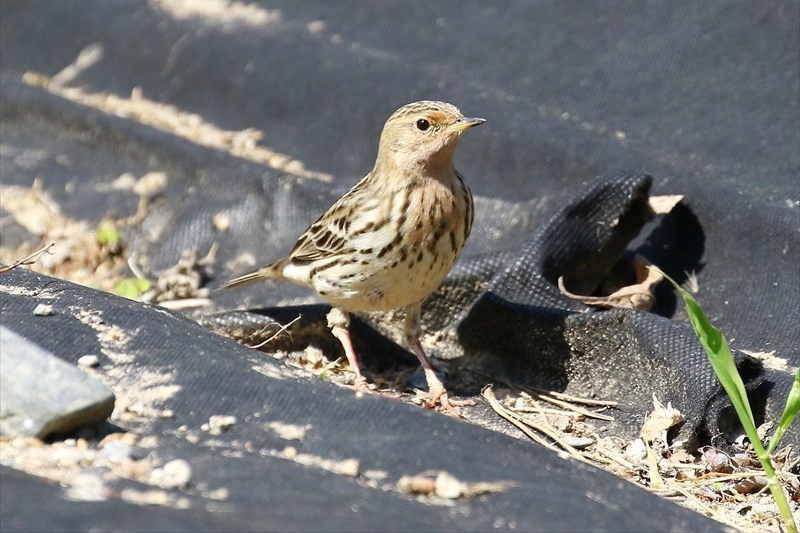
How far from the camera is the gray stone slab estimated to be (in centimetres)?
323

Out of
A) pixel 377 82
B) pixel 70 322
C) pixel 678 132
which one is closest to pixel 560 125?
pixel 678 132

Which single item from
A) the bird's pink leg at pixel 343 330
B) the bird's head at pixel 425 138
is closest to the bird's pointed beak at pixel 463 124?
the bird's head at pixel 425 138

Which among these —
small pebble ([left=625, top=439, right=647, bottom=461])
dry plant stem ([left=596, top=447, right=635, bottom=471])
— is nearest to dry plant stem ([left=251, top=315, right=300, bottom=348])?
dry plant stem ([left=596, top=447, right=635, bottom=471])

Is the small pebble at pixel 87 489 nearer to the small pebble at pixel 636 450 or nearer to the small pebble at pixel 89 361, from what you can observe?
the small pebble at pixel 89 361

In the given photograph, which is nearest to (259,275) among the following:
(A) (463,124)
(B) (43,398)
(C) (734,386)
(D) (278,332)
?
(D) (278,332)

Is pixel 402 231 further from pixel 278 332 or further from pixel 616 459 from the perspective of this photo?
pixel 616 459

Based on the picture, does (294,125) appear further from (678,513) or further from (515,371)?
(678,513)

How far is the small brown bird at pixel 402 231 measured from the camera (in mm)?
4953

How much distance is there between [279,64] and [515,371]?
123 inches

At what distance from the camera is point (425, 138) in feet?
17.0

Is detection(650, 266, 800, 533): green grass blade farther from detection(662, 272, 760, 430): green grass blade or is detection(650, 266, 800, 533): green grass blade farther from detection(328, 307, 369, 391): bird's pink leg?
detection(328, 307, 369, 391): bird's pink leg

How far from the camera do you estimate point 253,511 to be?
282 cm

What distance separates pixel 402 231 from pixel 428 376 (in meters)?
0.80

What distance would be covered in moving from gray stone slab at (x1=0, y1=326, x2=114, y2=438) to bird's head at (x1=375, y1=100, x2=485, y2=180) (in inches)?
90.5
